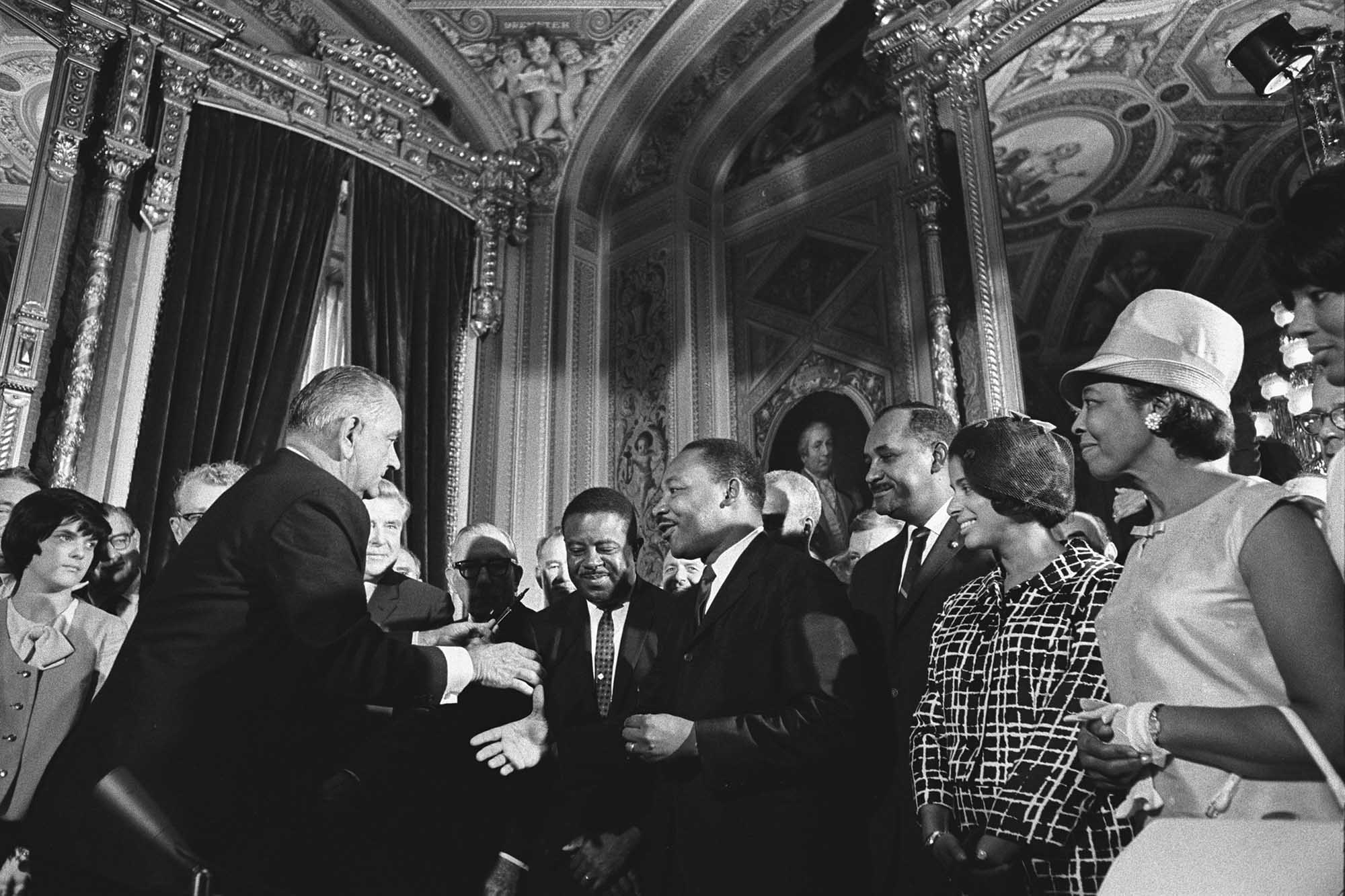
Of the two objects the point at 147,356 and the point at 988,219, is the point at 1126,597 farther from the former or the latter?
the point at 147,356

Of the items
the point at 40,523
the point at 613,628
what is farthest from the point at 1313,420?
the point at 40,523

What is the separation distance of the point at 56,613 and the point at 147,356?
3.40 metres

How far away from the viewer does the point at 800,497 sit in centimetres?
402

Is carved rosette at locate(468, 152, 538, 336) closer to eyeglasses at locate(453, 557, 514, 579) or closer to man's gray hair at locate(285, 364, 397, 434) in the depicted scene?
eyeglasses at locate(453, 557, 514, 579)

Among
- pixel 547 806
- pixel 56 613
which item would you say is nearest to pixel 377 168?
pixel 56 613

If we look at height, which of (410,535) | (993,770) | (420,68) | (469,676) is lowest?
(993,770)

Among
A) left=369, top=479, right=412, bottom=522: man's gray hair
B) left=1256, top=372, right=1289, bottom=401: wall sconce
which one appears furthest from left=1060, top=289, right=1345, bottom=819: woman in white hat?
left=1256, top=372, right=1289, bottom=401: wall sconce

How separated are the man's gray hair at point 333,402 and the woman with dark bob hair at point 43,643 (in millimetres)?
1259

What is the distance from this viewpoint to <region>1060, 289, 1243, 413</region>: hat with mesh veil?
192cm

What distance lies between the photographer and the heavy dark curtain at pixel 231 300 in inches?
251

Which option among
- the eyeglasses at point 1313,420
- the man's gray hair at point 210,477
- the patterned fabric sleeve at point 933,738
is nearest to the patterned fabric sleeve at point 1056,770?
the patterned fabric sleeve at point 933,738

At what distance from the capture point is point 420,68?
8320 millimetres

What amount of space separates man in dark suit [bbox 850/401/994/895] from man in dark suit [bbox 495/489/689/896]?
561 millimetres

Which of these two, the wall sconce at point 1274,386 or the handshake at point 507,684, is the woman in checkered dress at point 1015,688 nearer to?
the handshake at point 507,684
